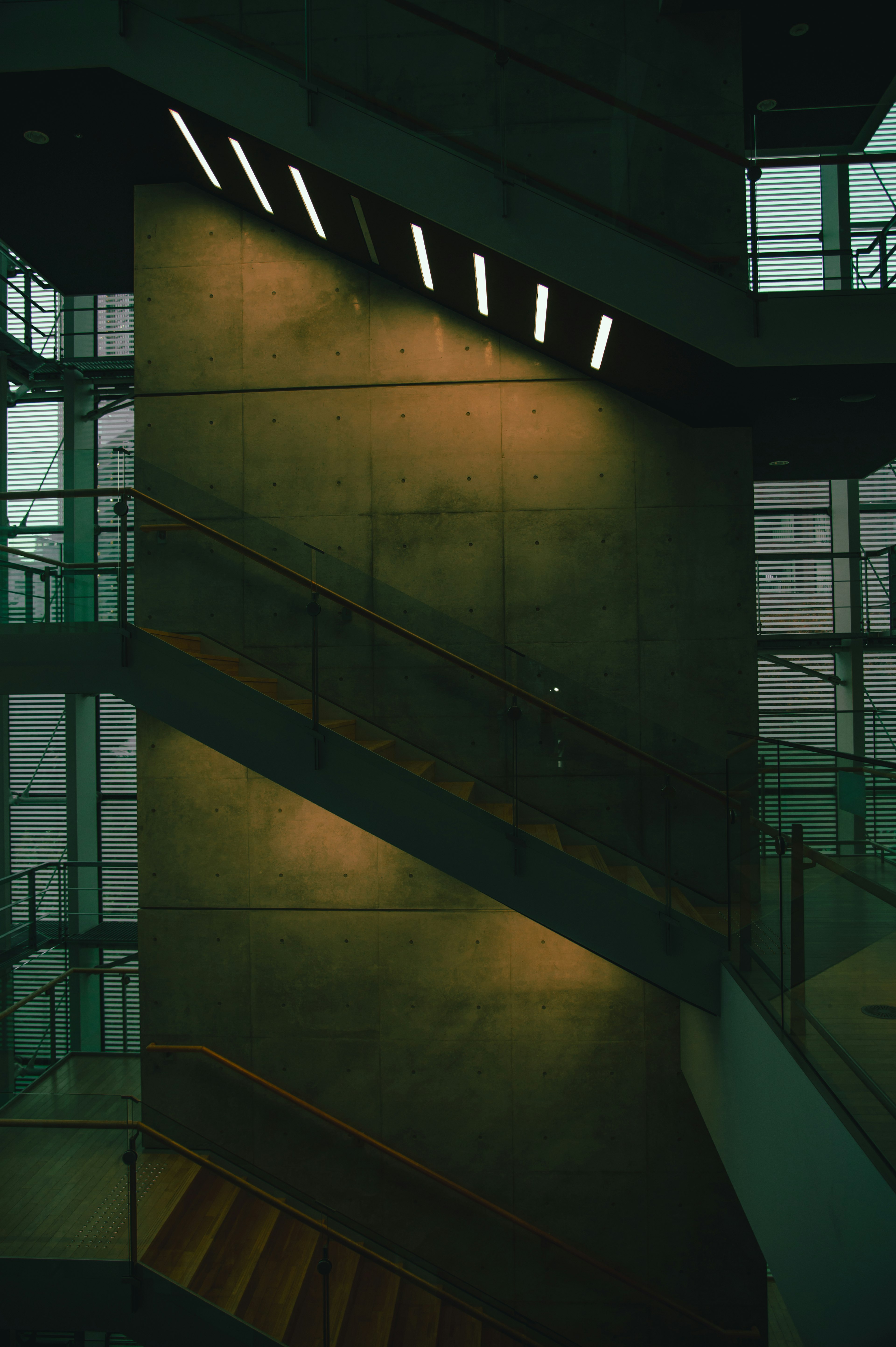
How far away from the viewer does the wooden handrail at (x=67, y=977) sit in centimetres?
573

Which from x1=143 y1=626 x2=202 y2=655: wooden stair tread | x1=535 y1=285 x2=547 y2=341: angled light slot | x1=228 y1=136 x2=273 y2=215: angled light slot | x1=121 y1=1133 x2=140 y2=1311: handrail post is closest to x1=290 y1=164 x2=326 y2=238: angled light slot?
x1=228 y1=136 x2=273 y2=215: angled light slot

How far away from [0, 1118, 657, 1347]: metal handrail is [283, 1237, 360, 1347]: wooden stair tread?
0.08 metres

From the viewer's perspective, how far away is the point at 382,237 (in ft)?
17.8

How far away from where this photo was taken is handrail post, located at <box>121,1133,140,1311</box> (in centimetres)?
442

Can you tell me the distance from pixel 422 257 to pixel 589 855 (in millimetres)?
4200

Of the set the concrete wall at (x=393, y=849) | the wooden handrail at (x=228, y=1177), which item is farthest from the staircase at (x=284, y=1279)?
the concrete wall at (x=393, y=849)

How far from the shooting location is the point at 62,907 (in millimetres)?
8703

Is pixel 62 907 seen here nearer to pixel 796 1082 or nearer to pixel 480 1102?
pixel 480 1102

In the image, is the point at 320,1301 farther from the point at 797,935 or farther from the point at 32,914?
the point at 32,914

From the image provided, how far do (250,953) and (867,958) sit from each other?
442 cm

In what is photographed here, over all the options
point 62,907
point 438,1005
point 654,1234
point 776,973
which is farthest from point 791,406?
point 62,907

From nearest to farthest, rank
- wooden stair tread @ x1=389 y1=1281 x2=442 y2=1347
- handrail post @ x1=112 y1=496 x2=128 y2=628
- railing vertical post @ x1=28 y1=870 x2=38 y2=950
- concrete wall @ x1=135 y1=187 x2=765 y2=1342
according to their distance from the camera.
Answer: handrail post @ x1=112 y1=496 x2=128 y2=628
wooden stair tread @ x1=389 y1=1281 x2=442 y2=1347
concrete wall @ x1=135 y1=187 x2=765 y2=1342
railing vertical post @ x1=28 y1=870 x2=38 y2=950

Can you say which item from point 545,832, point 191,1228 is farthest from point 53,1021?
point 545,832

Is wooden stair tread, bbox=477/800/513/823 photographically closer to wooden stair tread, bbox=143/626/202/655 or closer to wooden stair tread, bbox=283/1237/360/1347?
wooden stair tread, bbox=143/626/202/655
